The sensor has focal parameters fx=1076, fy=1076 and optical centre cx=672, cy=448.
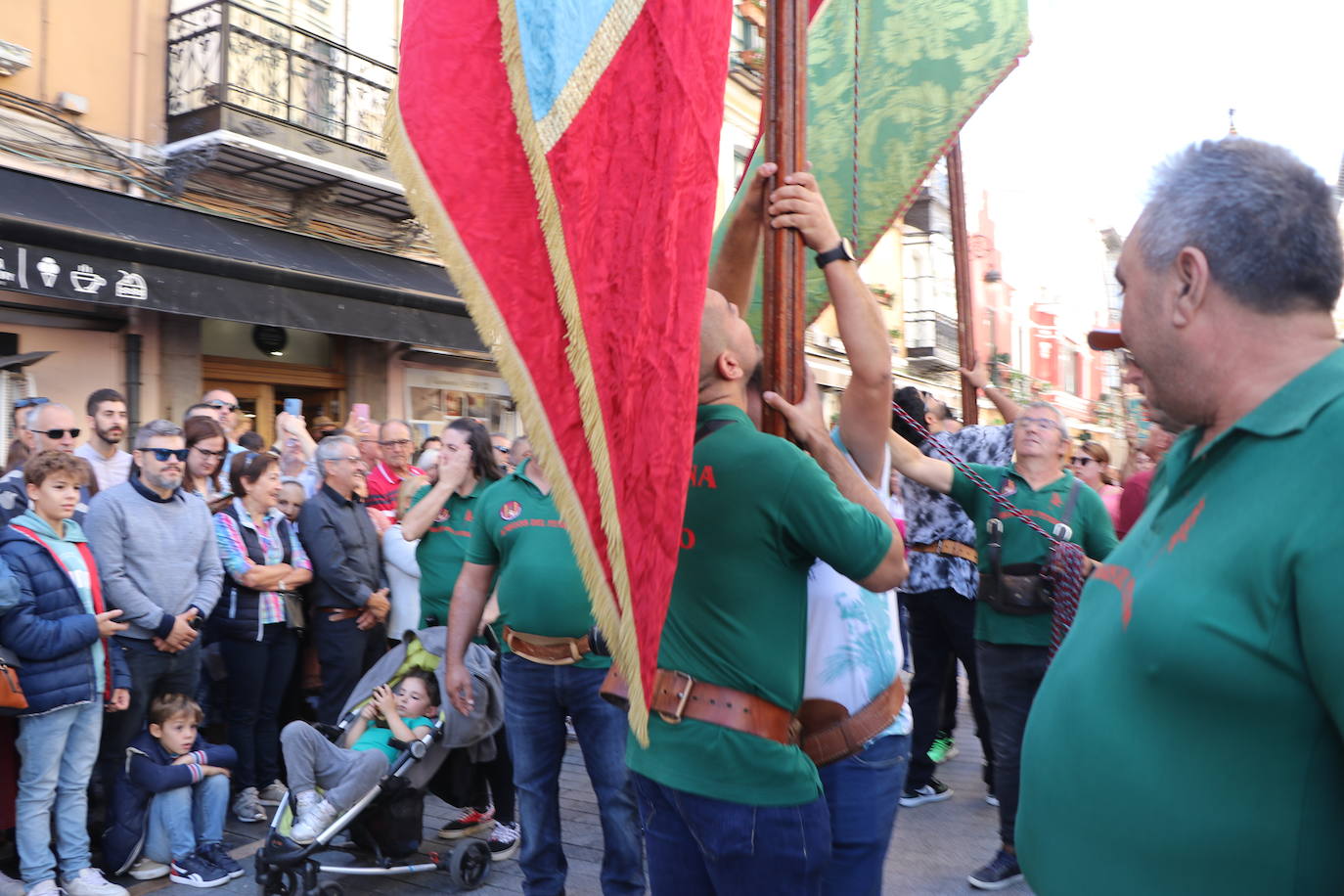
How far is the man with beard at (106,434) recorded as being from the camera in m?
6.23

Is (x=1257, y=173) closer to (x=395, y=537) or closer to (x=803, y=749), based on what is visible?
(x=803, y=749)

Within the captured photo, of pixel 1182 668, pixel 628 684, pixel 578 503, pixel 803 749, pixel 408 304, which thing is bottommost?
pixel 803 749

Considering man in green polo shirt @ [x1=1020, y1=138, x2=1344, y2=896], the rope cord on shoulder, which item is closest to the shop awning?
the rope cord on shoulder

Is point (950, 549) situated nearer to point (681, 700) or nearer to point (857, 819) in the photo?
point (857, 819)

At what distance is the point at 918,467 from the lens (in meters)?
4.24

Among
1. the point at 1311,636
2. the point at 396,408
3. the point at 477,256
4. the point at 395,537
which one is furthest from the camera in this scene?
the point at 396,408

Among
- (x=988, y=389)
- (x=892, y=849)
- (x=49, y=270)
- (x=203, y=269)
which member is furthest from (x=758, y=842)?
(x=203, y=269)

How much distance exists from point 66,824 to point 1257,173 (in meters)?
4.78

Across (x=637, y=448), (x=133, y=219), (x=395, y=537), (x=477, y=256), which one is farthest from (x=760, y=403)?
(x=133, y=219)

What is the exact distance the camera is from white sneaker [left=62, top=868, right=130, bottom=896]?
4.28 m

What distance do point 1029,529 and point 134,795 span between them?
3.94 m

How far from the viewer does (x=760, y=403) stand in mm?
2449

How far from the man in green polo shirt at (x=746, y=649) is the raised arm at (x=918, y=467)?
182 cm

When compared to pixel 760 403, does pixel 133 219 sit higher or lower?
higher
